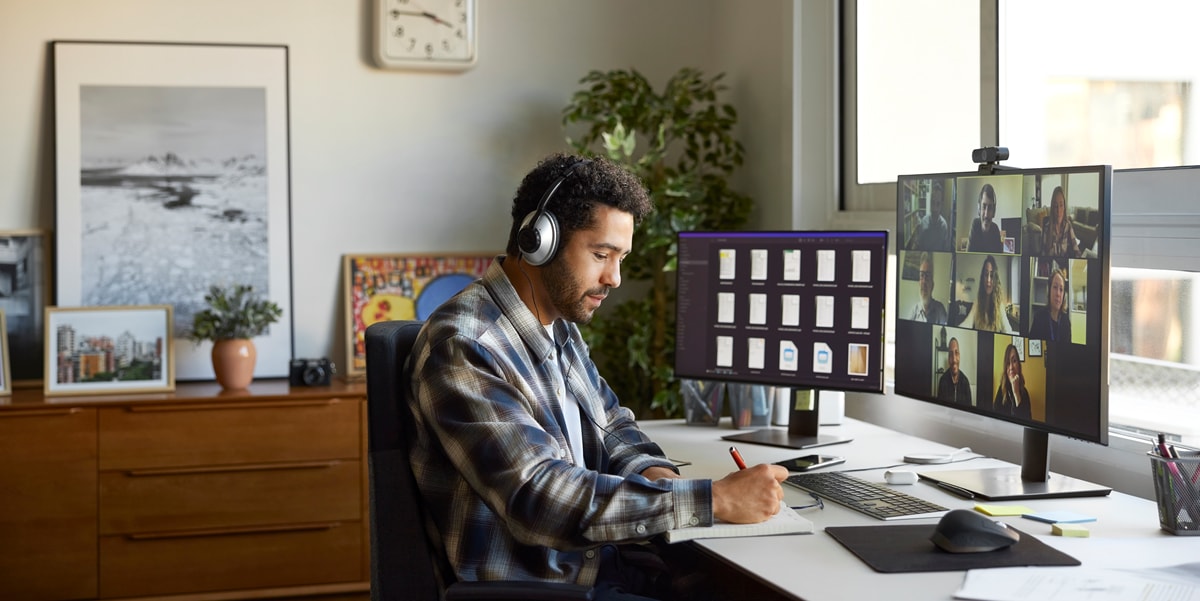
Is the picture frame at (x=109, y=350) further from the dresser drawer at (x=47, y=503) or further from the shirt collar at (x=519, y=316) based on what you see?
the shirt collar at (x=519, y=316)

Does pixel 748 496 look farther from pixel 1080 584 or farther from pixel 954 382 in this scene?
pixel 954 382

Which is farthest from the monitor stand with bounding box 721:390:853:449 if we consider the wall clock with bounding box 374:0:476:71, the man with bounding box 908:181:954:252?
the wall clock with bounding box 374:0:476:71

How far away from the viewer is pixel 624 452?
2178mm

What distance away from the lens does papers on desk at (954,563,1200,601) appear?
1410 millimetres

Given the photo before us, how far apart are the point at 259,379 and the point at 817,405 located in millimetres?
2028

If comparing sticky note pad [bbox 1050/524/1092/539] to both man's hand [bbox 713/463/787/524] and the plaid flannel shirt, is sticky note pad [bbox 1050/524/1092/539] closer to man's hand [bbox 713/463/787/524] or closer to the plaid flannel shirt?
man's hand [bbox 713/463/787/524]

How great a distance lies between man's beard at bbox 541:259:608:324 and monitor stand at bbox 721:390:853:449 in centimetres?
75

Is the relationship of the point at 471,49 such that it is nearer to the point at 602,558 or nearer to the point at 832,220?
the point at 832,220

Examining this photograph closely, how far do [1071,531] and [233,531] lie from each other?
2.53 m

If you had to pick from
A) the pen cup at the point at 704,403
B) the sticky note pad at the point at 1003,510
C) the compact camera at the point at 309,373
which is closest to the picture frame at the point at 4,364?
the compact camera at the point at 309,373

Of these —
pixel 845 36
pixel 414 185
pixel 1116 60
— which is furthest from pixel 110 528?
pixel 1116 60

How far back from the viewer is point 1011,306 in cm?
200

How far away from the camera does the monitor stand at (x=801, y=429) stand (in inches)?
99.7

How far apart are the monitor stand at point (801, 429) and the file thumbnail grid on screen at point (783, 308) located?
0.08 m
